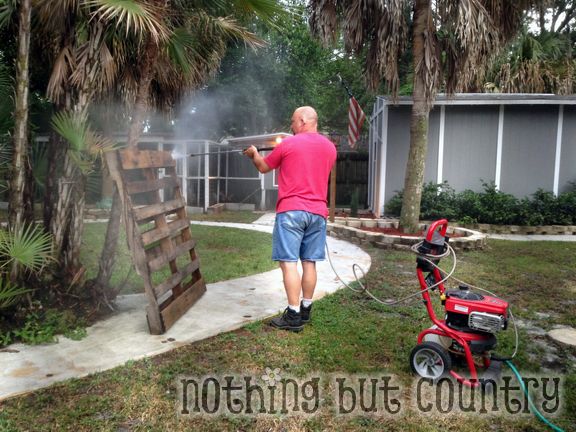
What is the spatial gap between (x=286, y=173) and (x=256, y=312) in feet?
4.17

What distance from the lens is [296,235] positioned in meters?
3.62

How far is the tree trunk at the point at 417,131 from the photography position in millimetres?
8094

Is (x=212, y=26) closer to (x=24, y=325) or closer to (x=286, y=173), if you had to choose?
(x=286, y=173)

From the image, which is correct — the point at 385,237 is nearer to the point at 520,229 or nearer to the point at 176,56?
the point at 520,229

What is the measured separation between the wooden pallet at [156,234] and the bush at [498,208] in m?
7.10

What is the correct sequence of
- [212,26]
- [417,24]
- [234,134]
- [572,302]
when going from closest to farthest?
[572,302] < [212,26] < [417,24] < [234,134]

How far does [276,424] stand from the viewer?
2389mm

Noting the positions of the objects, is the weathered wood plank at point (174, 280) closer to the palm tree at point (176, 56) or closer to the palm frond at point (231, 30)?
the palm tree at point (176, 56)

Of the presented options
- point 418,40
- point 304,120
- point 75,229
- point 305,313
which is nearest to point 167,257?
point 75,229

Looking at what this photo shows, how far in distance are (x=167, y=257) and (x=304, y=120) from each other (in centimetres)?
152

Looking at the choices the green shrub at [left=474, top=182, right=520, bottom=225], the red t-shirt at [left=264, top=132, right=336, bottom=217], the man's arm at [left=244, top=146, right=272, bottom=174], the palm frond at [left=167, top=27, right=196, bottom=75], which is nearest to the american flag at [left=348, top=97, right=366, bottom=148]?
the green shrub at [left=474, top=182, right=520, bottom=225]

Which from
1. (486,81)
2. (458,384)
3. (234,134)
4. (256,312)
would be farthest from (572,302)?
(234,134)

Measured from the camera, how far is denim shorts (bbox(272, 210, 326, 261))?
11.7ft

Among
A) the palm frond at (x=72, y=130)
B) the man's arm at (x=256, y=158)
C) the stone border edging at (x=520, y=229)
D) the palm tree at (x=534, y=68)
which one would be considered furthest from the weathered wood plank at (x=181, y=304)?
the palm tree at (x=534, y=68)
